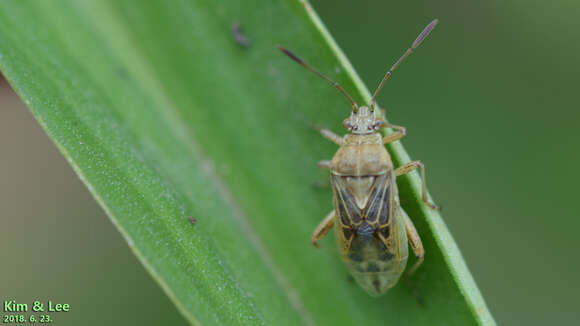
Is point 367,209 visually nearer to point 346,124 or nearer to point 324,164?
point 324,164

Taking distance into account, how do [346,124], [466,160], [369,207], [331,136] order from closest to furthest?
[331,136]
[346,124]
[369,207]
[466,160]

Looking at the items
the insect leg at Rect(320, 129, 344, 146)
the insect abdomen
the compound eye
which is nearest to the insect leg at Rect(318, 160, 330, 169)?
the insect leg at Rect(320, 129, 344, 146)

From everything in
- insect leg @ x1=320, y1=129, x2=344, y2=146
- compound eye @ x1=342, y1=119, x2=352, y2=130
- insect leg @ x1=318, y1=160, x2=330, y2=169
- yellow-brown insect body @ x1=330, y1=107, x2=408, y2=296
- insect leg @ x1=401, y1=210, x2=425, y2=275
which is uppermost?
compound eye @ x1=342, y1=119, x2=352, y2=130

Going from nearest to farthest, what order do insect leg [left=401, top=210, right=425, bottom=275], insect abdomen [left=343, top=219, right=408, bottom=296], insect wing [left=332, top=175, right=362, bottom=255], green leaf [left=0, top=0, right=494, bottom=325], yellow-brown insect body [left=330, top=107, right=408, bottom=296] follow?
1. green leaf [left=0, top=0, right=494, bottom=325]
2. insect leg [left=401, top=210, right=425, bottom=275]
3. insect abdomen [left=343, top=219, right=408, bottom=296]
4. yellow-brown insect body [left=330, top=107, right=408, bottom=296]
5. insect wing [left=332, top=175, right=362, bottom=255]

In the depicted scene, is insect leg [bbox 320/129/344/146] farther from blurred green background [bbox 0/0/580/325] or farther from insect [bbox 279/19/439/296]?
blurred green background [bbox 0/0/580/325]

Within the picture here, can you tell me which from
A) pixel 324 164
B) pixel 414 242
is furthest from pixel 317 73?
pixel 414 242

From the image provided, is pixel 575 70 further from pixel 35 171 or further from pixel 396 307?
pixel 35 171

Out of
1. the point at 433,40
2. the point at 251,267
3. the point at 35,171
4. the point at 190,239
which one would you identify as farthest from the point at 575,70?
the point at 35,171
